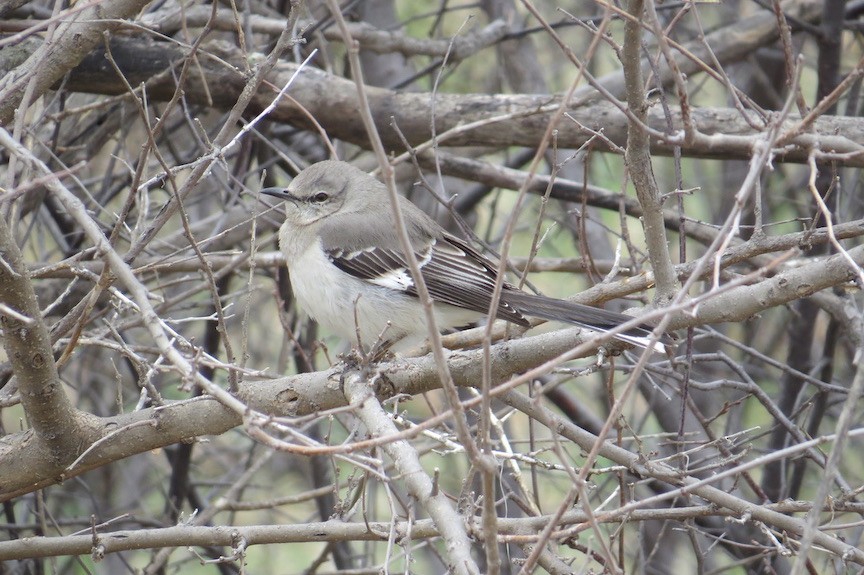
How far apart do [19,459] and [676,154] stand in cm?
257

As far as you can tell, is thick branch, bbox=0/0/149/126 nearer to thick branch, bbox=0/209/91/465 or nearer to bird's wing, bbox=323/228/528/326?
thick branch, bbox=0/209/91/465

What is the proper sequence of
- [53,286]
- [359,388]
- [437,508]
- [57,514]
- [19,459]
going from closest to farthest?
[437,508] → [359,388] → [19,459] → [53,286] → [57,514]

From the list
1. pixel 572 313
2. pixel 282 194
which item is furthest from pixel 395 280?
pixel 572 313

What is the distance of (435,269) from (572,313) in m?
0.97

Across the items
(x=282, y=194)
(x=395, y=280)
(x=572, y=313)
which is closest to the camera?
(x=572, y=313)

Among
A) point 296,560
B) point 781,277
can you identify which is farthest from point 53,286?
point 781,277

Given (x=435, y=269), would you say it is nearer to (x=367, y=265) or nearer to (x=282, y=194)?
(x=367, y=265)

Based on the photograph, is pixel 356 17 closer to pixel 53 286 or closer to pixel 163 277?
pixel 163 277

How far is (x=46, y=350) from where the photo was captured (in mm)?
2906

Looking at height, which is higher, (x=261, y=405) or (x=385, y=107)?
(x=385, y=107)

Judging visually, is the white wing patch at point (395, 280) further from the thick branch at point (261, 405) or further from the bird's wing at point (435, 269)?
the thick branch at point (261, 405)

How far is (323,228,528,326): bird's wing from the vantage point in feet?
13.5

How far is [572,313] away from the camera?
11.5 feet

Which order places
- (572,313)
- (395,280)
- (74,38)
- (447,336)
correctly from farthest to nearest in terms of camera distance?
(395,280) < (447,336) < (74,38) < (572,313)
